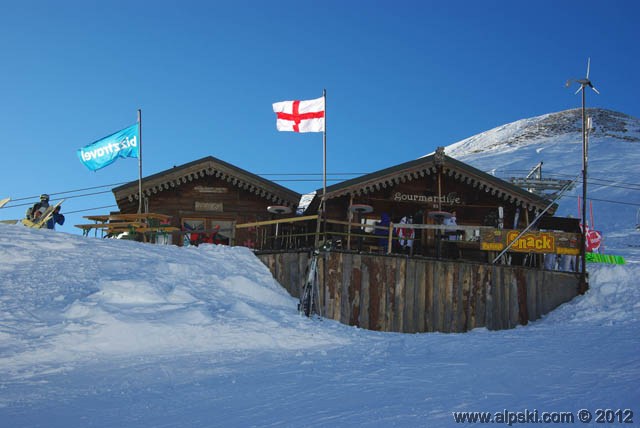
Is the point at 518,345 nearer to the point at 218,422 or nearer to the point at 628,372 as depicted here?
the point at 628,372

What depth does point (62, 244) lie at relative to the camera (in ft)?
44.9

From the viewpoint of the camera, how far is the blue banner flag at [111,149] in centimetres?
1823

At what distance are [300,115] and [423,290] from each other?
5735 millimetres

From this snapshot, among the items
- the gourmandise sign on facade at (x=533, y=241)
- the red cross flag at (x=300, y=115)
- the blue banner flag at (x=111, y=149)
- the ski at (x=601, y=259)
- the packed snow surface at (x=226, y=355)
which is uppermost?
the red cross flag at (x=300, y=115)

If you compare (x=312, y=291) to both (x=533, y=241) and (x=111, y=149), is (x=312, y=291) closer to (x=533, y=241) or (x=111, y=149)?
(x=533, y=241)

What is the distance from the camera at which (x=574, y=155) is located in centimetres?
6888

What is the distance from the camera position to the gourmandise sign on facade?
1660cm

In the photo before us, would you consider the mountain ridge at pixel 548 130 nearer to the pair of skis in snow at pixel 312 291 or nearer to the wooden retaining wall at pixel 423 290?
the wooden retaining wall at pixel 423 290

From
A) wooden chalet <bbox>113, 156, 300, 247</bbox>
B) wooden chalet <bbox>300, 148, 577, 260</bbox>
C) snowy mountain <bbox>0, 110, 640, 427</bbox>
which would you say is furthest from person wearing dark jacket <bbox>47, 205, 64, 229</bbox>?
wooden chalet <bbox>300, 148, 577, 260</bbox>

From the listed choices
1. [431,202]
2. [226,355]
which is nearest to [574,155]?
[431,202]

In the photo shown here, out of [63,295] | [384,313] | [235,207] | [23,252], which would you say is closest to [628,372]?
[384,313]

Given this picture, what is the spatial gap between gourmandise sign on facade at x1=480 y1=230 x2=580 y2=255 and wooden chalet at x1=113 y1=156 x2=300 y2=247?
7.54 metres

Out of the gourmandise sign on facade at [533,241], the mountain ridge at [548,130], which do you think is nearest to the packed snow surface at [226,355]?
the gourmandise sign on facade at [533,241]

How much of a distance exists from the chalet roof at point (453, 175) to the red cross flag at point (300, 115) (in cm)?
479
